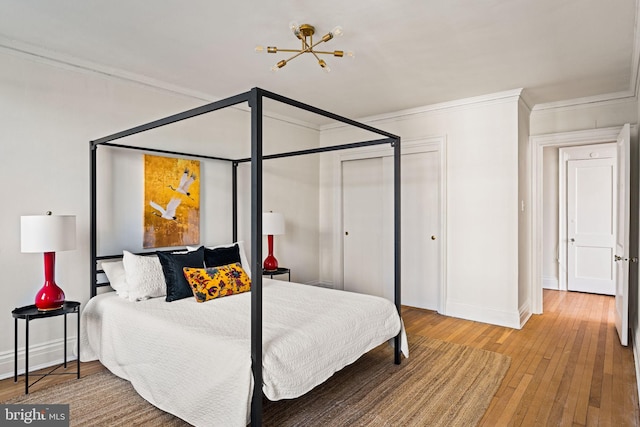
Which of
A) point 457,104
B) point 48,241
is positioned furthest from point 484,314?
point 48,241

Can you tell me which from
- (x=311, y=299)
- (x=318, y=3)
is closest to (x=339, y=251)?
(x=311, y=299)

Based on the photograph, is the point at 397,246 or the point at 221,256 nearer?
the point at 397,246

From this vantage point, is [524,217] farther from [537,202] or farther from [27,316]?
[27,316]

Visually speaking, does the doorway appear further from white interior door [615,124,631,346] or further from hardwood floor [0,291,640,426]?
hardwood floor [0,291,640,426]

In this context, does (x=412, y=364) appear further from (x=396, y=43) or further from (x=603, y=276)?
(x=603, y=276)

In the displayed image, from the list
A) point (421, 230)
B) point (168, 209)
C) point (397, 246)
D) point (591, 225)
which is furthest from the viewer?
point (591, 225)

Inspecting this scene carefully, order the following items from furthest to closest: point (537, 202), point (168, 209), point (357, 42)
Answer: point (537, 202) < point (168, 209) < point (357, 42)

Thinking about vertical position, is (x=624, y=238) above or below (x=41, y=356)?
above

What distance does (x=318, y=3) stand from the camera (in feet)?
7.54

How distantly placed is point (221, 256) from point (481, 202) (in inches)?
114

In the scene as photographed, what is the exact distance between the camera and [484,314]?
4.22 meters

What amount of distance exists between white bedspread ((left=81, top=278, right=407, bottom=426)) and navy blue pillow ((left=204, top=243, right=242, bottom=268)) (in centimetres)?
57

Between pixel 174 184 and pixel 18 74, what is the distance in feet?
4.77

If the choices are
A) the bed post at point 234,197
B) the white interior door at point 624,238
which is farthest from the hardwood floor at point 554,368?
the bed post at point 234,197
